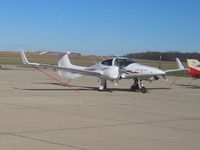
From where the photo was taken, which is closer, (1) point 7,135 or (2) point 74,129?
(1) point 7,135

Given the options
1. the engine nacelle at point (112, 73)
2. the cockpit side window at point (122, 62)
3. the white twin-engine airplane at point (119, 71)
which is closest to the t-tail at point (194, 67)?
the white twin-engine airplane at point (119, 71)

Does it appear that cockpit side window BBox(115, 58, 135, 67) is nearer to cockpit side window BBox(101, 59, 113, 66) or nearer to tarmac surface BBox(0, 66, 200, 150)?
cockpit side window BBox(101, 59, 113, 66)

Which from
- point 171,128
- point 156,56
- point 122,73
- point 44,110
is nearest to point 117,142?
point 171,128

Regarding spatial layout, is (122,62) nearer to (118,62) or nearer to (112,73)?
(118,62)

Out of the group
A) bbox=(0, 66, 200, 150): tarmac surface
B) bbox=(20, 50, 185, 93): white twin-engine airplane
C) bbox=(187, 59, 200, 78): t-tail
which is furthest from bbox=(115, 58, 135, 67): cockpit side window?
bbox=(187, 59, 200, 78): t-tail

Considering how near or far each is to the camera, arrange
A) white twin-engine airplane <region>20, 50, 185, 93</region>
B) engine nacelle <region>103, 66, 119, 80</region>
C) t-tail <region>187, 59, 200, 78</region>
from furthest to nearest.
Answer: t-tail <region>187, 59, 200, 78</region> → white twin-engine airplane <region>20, 50, 185, 93</region> → engine nacelle <region>103, 66, 119, 80</region>

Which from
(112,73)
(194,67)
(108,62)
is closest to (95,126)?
(112,73)

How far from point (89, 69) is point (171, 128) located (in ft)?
54.7

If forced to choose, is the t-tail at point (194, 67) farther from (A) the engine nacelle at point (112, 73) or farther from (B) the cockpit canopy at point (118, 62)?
(A) the engine nacelle at point (112, 73)

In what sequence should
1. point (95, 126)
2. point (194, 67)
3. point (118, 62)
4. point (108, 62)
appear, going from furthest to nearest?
point (194, 67), point (108, 62), point (118, 62), point (95, 126)

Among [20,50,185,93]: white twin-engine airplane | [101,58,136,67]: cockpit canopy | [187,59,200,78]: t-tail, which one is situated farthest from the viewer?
[187,59,200,78]: t-tail

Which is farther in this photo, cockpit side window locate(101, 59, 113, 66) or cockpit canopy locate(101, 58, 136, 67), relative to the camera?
cockpit side window locate(101, 59, 113, 66)

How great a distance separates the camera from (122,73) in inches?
1094

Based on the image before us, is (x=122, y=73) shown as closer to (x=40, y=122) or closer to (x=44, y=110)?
(x=44, y=110)
